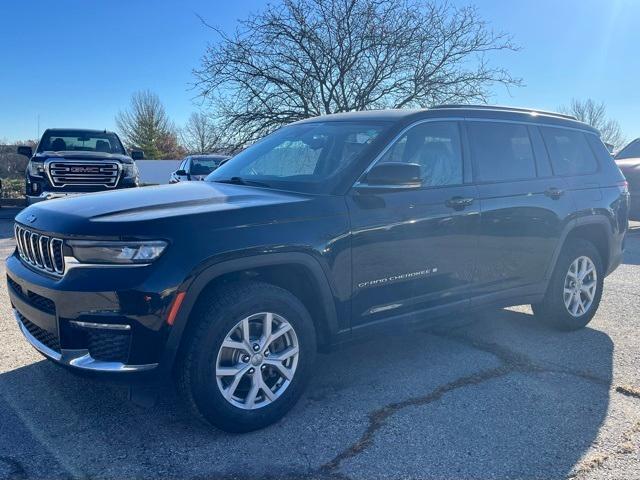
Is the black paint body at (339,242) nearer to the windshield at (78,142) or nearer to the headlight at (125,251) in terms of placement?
the headlight at (125,251)

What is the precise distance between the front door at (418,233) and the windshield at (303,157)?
0.81 feet

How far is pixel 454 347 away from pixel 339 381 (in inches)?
48.9

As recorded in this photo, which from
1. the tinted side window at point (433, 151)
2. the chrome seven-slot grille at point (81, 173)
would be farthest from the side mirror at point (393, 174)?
the chrome seven-slot grille at point (81, 173)

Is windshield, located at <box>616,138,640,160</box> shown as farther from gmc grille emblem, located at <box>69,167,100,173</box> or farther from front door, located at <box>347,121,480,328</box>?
gmc grille emblem, located at <box>69,167,100,173</box>

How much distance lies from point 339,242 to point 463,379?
1.46m

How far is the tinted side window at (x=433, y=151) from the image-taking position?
420cm

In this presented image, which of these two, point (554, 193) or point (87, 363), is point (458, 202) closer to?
point (554, 193)

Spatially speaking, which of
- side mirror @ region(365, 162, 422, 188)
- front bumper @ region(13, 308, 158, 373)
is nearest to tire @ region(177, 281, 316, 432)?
front bumper @ region(13, 308, 158, 373)

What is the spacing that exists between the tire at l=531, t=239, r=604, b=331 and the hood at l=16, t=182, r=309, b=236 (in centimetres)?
275

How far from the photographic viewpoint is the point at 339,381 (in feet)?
13.5

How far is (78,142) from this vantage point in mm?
13398

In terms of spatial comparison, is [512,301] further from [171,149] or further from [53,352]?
[171,149]

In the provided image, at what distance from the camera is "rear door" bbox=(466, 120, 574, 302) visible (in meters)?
4.50

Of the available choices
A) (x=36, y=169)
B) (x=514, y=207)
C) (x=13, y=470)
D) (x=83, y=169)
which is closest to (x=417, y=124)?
(x=514, y=207)
